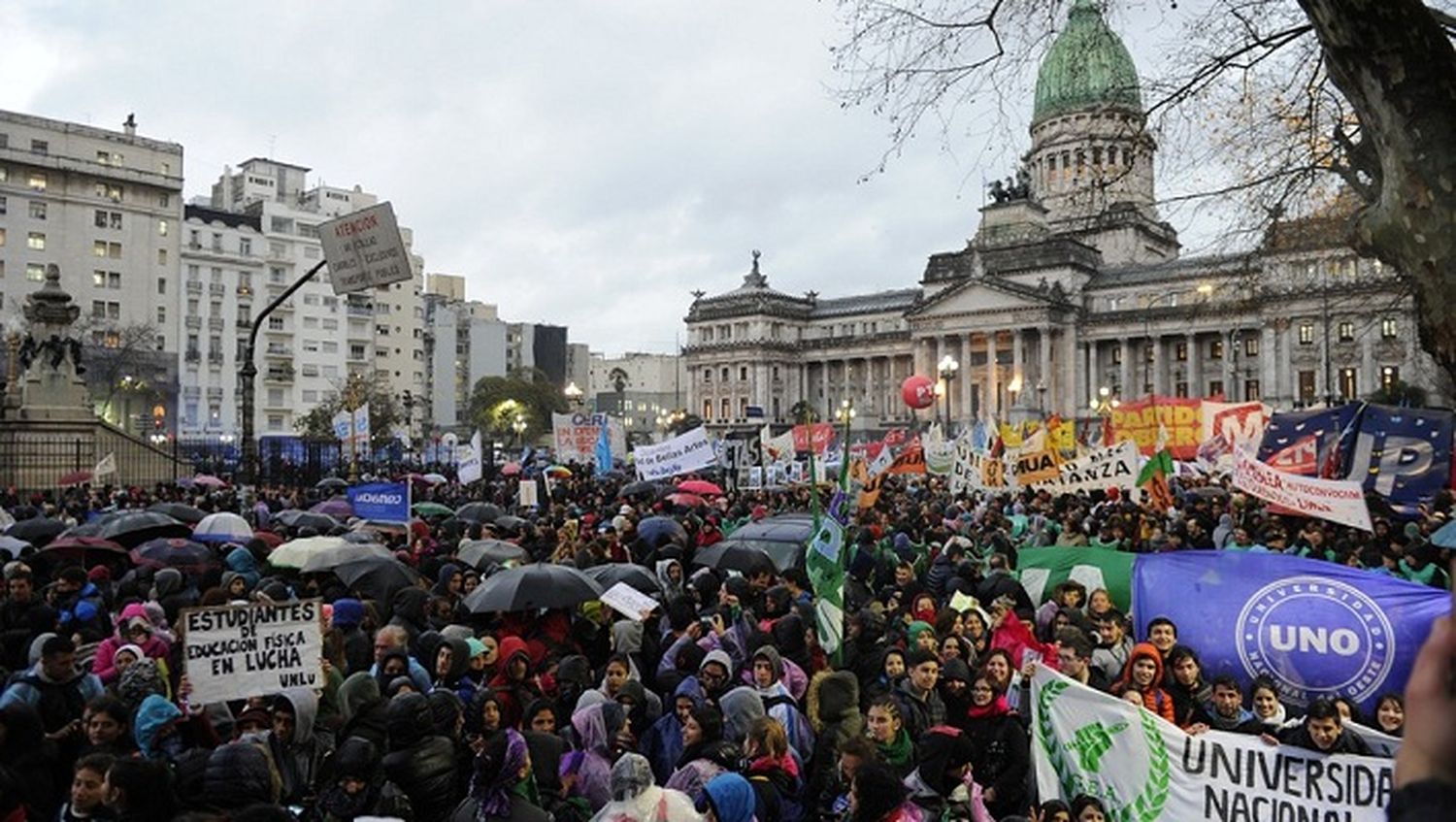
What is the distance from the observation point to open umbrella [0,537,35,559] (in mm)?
11078

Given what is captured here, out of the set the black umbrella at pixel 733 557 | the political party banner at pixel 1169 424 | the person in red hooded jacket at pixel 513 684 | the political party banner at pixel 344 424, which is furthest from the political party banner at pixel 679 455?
the political party banner at pixel 1169 424

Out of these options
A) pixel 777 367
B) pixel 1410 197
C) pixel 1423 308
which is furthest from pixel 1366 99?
pixel 777 367

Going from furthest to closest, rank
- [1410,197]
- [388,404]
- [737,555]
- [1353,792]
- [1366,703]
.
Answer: [388,404], [737,555], [1366,703], [1353,792], [1410,197]

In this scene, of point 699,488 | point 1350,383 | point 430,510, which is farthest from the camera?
point 1350,383

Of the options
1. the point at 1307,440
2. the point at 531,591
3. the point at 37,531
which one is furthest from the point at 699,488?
the point at 531,591

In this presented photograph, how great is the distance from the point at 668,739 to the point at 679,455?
43.6 feet

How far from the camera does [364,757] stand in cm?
470

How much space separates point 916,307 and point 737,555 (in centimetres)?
7347

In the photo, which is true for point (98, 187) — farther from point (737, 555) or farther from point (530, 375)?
point (737, 555)

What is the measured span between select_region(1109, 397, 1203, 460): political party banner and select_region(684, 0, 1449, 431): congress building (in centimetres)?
2261

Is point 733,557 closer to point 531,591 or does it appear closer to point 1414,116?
point 531,591

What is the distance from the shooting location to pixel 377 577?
9.93m

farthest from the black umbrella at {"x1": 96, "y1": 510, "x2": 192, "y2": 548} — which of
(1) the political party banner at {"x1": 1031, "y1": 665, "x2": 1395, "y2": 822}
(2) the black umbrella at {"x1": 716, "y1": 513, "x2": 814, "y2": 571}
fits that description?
(1) the political party banner at {"x1": 1031, "y1": 665, "x2": 1395, "y2": 822}

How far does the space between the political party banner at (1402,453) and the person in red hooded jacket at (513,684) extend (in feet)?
42.2
